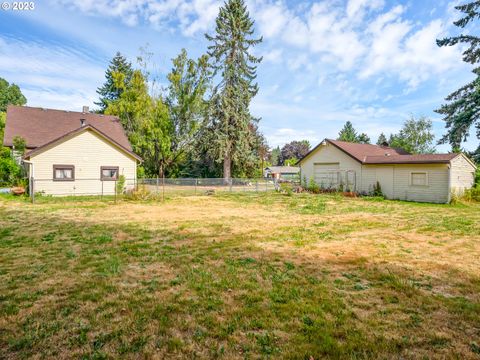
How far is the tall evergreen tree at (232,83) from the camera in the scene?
31.1m

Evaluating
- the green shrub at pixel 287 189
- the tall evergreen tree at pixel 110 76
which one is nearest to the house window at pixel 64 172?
the green shrub at pixel 287 189

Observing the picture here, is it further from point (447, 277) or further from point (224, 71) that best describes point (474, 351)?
point (224, 71)

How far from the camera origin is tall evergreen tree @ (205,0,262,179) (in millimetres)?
31125

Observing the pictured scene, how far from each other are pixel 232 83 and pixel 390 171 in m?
19.7

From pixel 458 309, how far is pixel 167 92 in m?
34.2

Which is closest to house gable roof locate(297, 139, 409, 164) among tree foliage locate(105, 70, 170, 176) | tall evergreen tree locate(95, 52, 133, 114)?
tree foliage locate(105, 70, 170, 176)

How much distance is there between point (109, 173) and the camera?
2000 centimetres

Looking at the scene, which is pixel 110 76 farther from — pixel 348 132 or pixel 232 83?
pixel 348 132

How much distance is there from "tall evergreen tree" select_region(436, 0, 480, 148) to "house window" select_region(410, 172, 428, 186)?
583 cm

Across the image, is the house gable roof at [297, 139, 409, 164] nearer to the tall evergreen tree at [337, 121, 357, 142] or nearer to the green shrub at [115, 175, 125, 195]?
the green shrub at [115, 175, 125, 195]

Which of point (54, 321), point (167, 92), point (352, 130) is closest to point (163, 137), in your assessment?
point (167, 92)

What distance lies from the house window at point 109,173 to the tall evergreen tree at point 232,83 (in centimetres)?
1241

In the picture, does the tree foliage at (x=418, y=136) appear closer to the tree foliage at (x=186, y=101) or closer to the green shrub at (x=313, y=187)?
the green shrub at (x=313, y=187)
